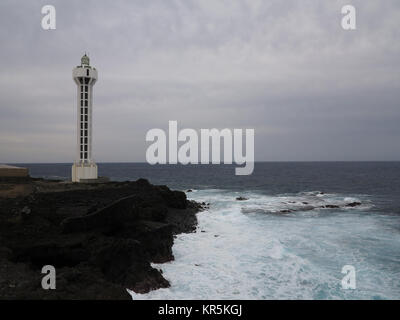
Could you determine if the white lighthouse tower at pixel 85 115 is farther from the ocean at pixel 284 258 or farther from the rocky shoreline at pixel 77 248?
the ocean at pixel 284 258

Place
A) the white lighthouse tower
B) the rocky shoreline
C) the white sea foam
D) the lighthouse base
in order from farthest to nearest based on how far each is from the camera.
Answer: the white lighthouse tower → the lighthouse base → the white sea foam → the rocky shoreline

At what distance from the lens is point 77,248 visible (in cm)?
1463

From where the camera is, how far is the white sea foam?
13.9 m

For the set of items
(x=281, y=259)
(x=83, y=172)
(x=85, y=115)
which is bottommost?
(x=281, y=259)

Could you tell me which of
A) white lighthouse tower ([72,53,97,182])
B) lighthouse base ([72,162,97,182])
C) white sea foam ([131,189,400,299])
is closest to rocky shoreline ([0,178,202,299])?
white sea foam ([131,189,400,299])

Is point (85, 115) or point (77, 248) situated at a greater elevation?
point (85, 115)

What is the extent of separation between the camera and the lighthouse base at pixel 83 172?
119ft

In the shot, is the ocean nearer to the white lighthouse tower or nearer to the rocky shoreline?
the rocky shoreline

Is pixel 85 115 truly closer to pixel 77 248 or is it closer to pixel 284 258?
pixel 77 248

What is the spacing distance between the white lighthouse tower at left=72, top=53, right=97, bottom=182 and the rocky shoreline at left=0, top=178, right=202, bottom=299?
1538 cm

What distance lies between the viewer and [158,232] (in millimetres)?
18719

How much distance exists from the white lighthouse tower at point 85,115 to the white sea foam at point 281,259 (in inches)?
708

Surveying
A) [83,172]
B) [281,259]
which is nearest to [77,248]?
[281,259]

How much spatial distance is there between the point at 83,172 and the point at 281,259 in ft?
93.3
